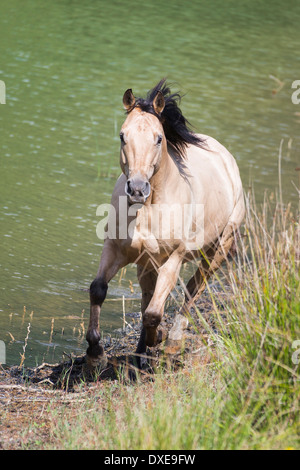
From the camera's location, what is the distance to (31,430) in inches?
178

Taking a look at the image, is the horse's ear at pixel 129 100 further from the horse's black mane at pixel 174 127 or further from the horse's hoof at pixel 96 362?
the horse's hoof at pixel 96 362

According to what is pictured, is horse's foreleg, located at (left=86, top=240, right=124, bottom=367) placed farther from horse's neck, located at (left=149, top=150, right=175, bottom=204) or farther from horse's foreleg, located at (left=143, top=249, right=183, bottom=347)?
horse's neck, located at (left=149, top=150, right=175, bottom=204)

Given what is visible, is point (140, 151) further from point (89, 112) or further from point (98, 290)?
point (89, 112)

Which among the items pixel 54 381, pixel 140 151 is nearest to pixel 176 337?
pixel 54 381

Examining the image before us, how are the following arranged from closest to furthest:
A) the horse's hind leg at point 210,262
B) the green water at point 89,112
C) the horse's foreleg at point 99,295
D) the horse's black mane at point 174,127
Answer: the horse's foreleg at point 99,295 < the horse's black mane at point 174,127 < the horse's hind leg at point 210,262 < the green water at point 89,112

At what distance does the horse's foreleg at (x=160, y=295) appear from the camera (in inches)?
223

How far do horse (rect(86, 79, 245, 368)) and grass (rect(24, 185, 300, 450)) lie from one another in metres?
0.67

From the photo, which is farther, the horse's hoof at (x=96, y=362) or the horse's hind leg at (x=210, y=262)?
the horse's hind leg at (x=210, y=262)

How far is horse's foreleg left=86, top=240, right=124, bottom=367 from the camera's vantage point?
5672 mm

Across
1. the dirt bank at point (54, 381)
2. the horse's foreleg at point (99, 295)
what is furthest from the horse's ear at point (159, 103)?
the dirt bank at point (54, 381)

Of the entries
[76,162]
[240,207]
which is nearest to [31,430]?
[240,207]

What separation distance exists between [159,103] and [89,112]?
314 inches

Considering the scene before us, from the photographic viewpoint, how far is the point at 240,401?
13.7 feet

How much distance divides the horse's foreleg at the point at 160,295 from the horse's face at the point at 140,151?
2.47ft
